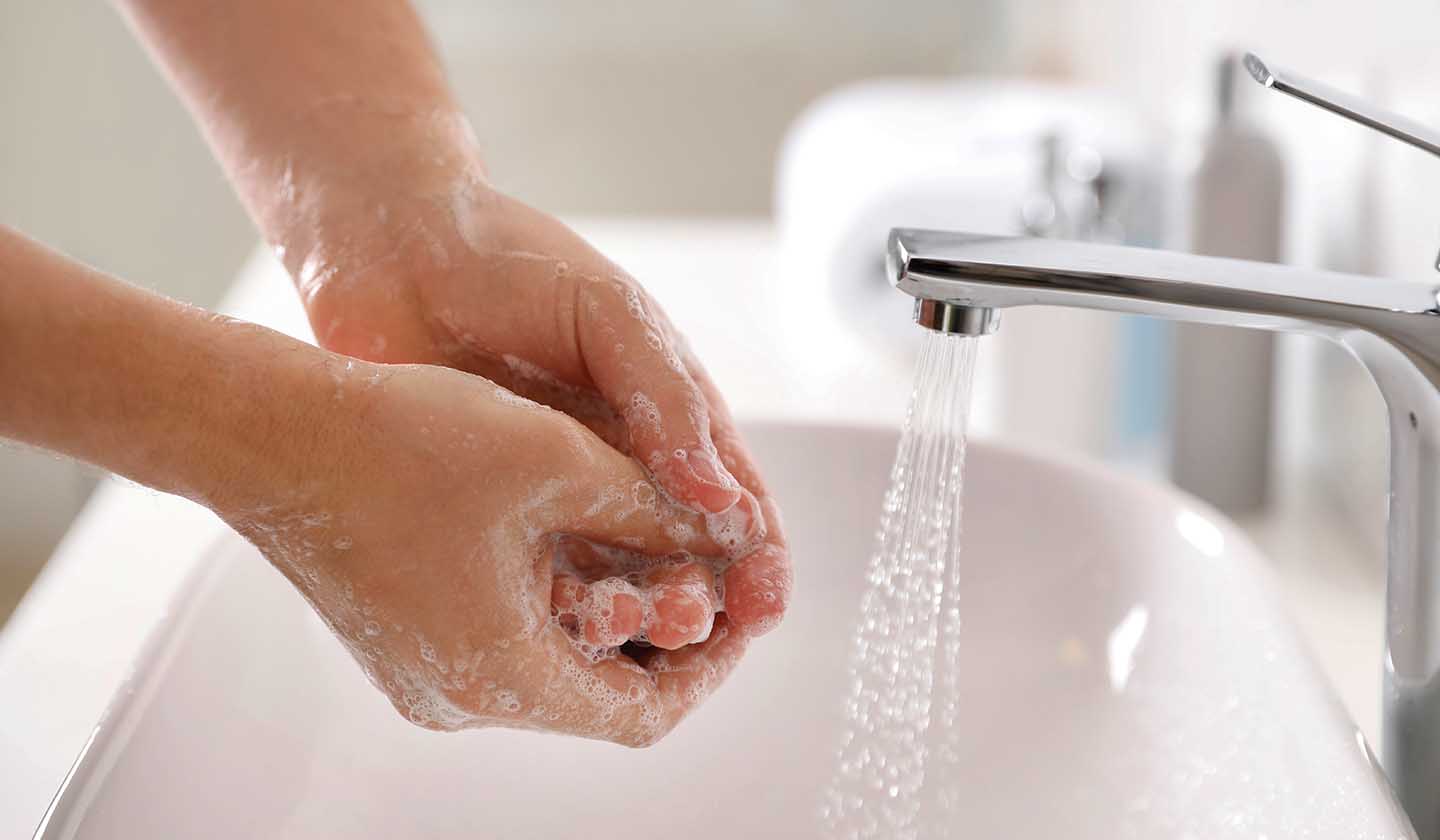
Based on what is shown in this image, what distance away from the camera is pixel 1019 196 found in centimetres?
94

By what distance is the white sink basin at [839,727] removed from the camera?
1.54ft

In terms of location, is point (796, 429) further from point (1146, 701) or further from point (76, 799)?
point (76, 799)

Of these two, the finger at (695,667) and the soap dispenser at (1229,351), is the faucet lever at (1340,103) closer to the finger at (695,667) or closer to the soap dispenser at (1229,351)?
the finger at (695,667)

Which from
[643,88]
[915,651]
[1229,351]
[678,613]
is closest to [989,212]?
[1229,351]

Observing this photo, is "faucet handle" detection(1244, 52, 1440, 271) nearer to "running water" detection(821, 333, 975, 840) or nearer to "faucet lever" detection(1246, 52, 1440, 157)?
"faucet lever" detection(1246, 52, 1440, 157)

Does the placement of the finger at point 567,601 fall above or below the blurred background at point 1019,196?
below

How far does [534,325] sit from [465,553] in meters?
0.13

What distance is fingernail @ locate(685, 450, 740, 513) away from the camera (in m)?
0.46

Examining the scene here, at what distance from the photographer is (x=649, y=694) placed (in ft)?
1.46

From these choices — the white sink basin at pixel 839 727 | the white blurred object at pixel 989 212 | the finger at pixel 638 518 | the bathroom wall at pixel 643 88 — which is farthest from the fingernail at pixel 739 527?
the bathroom wall at pixel 643 88

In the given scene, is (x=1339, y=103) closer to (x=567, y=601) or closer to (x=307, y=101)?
(x=567, y=601)

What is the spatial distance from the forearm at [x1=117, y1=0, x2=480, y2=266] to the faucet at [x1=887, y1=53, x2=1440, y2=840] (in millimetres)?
224

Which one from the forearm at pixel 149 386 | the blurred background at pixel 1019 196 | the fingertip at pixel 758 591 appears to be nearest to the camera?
the forearm at pixel 149 386

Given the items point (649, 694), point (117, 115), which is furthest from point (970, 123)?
point (117, 115)
